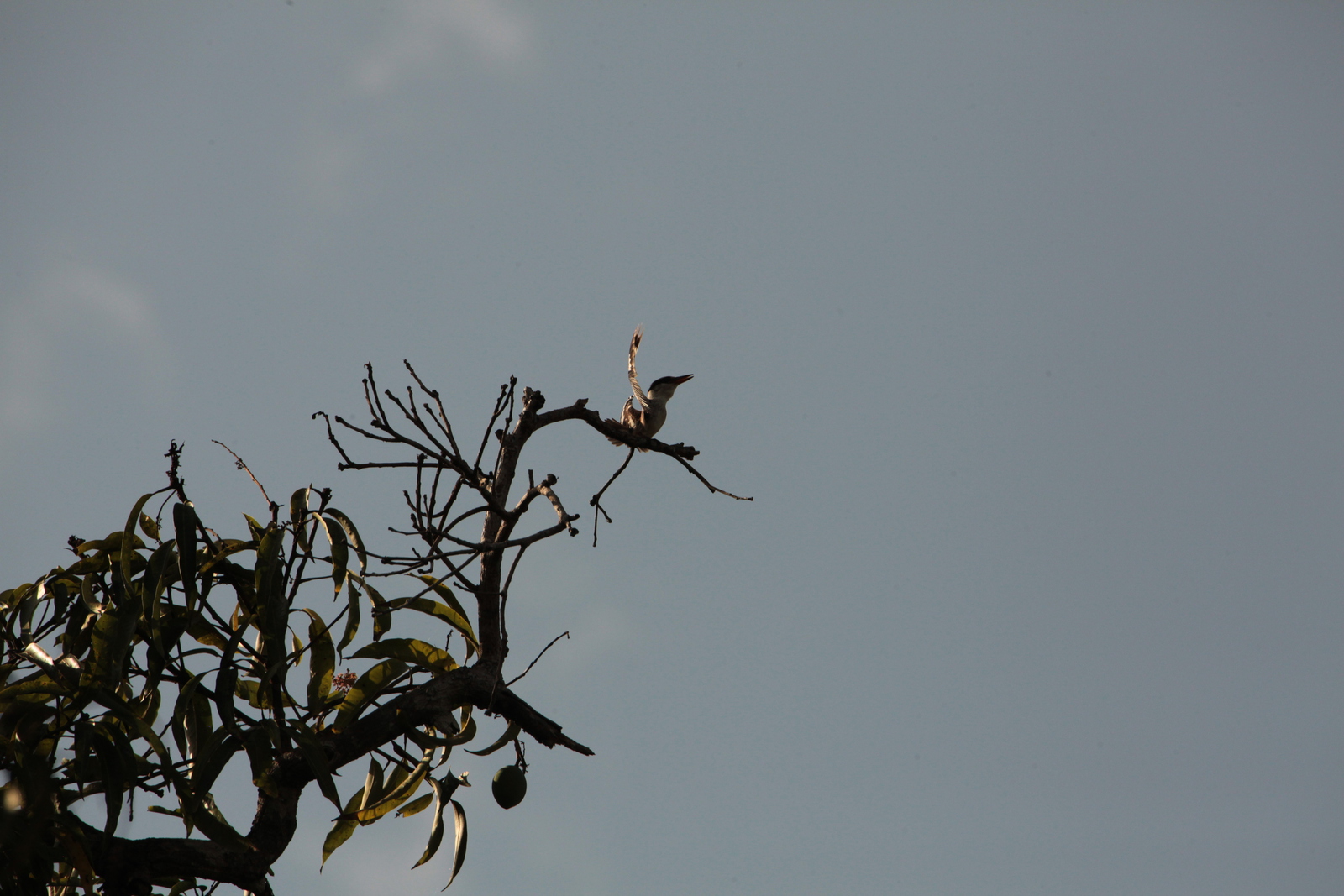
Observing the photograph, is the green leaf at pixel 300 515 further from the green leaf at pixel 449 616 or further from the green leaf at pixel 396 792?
the green leaf at pixel 396 792

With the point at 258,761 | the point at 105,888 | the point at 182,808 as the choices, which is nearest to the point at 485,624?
the point at 258,761

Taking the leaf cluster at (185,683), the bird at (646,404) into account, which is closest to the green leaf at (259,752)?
the leaf cluster at (185,683)

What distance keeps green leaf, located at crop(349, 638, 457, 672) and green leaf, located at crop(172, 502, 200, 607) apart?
43 centimetres

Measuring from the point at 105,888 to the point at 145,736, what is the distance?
0.32m

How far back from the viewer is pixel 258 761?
2.23 meters

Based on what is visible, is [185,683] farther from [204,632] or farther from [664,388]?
[664,388]

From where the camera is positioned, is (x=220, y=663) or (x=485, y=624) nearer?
(x=220, y=663)

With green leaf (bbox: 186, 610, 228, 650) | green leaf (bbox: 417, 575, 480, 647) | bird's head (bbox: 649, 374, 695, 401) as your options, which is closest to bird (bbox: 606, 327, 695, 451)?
bird's head (bbox: 649, 374, 695, 401)

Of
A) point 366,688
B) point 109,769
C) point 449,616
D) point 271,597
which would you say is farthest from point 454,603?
point 109,769

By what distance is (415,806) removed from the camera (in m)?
2.53

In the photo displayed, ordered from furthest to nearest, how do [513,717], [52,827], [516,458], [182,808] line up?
[516,458] < [513,717] < [182,808] < [52,827]

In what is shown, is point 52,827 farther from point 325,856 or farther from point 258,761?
point 325,856

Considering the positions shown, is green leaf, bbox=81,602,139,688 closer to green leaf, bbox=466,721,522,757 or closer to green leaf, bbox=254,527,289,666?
green leaf, bbox=254,527,289,666

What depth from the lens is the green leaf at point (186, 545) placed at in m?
2.27
